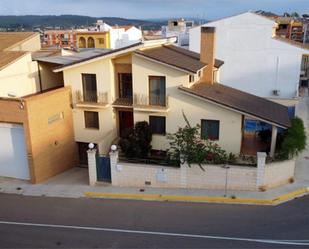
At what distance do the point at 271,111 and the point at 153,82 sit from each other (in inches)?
291

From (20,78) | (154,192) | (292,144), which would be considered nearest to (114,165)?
(154,192)

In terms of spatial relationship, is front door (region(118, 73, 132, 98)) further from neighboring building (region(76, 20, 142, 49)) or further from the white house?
the white house

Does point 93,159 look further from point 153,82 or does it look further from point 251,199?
point 251,199

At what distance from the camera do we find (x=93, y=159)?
Answer: 17.9 meters

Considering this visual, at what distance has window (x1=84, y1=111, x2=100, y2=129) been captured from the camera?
72.5 feet

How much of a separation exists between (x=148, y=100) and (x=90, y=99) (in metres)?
3.91

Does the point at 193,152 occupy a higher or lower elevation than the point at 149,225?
higher

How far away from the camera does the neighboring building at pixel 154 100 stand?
19.4 metres

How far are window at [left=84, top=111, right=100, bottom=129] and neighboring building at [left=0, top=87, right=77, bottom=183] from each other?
136 centimetres

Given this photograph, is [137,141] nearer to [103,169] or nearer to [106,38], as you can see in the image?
[103,169]

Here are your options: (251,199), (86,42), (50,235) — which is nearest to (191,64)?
(251,199)

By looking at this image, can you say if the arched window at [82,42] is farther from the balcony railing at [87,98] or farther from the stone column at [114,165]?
the stone column at [114,165]

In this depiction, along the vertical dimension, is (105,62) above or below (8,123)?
above

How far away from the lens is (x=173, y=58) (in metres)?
21.3
